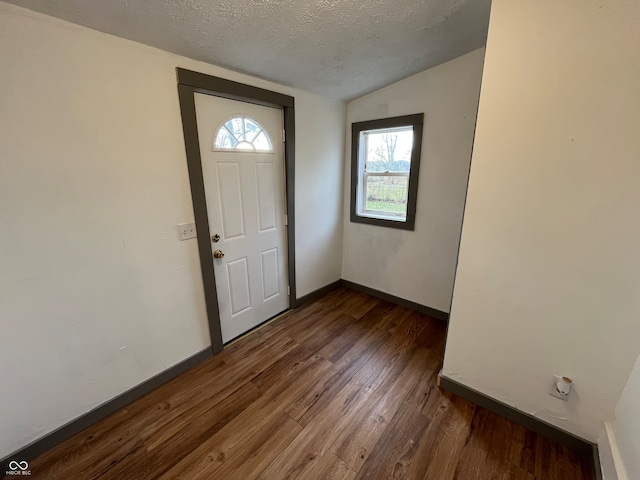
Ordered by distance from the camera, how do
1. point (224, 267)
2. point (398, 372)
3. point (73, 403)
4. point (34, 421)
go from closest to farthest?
point (34, 421) → point (73, 403) → point (398, 372) → point (224, 267)

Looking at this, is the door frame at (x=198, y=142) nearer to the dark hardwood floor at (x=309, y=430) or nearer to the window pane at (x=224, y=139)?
the window pane at (x=224, y=139)

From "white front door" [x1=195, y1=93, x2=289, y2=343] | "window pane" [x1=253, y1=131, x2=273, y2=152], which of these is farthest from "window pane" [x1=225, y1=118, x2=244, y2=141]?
"window pane" [x1=253, y1=131, x2=273, y2=152]

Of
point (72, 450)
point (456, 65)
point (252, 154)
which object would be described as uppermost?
point (456, 65)

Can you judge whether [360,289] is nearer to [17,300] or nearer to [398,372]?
[398,372]

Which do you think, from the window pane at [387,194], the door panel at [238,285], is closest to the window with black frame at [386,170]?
the window pane at [387,194]

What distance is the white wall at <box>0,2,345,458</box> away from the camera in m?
1.16

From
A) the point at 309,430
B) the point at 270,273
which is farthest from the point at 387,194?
the point at 309,430

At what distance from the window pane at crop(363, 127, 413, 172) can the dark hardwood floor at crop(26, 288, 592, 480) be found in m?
1.78

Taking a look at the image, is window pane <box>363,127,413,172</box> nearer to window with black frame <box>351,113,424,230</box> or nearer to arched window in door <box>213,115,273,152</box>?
window with black frame <box>351,113,424,230</box>

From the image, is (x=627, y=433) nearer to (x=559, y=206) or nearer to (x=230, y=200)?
(x=559, y=206)

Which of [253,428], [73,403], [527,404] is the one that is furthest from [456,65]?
[73,403]

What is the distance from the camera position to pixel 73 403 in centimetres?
145

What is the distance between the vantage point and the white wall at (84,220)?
1.16 metres

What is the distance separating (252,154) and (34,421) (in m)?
2.06
